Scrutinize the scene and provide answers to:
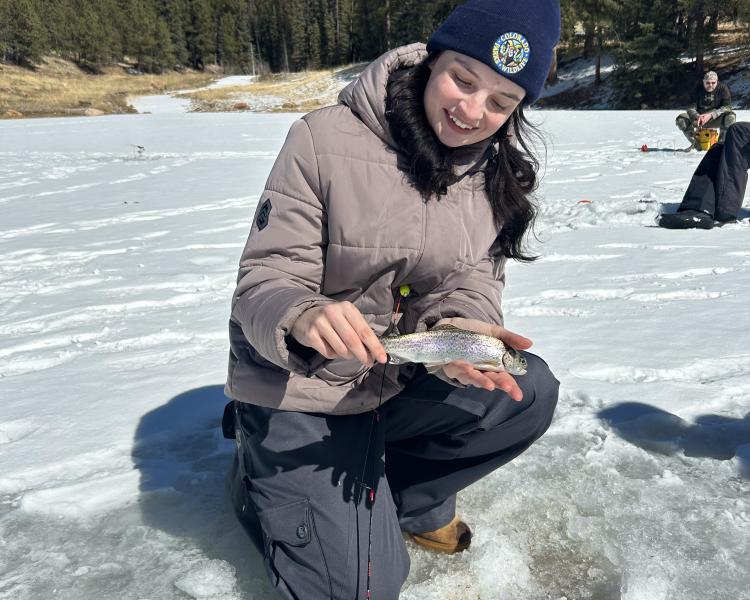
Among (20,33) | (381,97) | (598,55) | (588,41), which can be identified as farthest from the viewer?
(20,33)

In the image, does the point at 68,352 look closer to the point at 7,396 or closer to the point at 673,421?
the point at 7,396

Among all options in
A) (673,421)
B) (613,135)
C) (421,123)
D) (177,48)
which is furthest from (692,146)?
(177,48)

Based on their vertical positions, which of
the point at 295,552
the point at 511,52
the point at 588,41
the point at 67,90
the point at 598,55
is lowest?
the point at 295,552

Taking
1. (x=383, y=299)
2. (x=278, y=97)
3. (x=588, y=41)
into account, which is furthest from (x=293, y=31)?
(x=383, y=299)

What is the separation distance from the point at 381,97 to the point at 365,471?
120 centimetres

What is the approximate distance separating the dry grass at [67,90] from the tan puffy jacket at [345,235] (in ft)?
115

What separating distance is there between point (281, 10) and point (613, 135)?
76375 millimetres

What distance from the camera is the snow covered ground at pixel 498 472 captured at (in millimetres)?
1844

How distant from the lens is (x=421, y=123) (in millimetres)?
1871

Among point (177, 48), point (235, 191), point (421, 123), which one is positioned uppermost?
point (177, 48)

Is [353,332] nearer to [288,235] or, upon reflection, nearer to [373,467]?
[288,235]

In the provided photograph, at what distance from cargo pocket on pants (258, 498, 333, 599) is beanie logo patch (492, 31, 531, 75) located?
4.78ft

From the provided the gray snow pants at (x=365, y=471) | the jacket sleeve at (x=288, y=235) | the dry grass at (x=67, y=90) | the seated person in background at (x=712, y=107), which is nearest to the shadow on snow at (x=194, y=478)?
the gray snow pants at (x=365, y=471)

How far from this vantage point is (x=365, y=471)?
1832 mm
